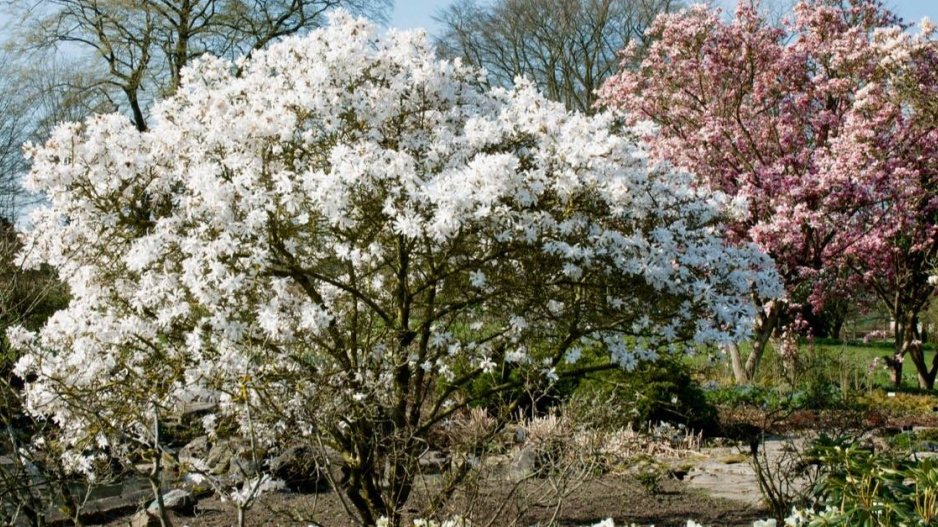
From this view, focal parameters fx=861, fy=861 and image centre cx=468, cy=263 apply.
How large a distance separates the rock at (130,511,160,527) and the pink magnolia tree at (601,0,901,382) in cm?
913

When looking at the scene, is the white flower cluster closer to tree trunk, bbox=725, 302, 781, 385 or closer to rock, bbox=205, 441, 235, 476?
rock, bbox=205, 441, 235, 476

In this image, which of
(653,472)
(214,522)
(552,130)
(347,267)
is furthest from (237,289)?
(653,472)

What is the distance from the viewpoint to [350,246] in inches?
206

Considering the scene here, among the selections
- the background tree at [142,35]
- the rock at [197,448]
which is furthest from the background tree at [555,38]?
the rock at [197,448]

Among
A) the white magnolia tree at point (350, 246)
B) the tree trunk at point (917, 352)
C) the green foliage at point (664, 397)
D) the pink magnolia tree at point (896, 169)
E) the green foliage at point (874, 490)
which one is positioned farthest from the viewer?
the tree trunk at point (917, 352)

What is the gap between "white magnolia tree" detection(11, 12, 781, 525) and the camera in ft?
15.6

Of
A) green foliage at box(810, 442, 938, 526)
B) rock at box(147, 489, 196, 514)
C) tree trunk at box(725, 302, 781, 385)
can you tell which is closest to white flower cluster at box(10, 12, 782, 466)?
green foliage at box(810, 442, 938, 526)

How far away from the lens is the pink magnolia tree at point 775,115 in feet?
40.8

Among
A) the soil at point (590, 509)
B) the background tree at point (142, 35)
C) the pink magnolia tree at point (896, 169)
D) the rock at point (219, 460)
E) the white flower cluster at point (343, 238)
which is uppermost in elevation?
the background tree at point (142, 35)

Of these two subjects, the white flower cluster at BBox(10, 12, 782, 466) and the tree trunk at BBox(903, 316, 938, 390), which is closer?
the white flower cluster at BBox(10, 12, 782, 466)

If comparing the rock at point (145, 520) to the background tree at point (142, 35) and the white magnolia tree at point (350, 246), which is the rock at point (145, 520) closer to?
the white magnolia tree at point (350, 246)

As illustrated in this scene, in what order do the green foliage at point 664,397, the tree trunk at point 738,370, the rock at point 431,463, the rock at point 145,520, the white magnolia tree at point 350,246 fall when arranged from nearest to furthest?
the white magnolia tree at point 350,246
the rock at point 145,520
the rock at point 431,463
the green foliage at point 664,397
the tree trunk at point 738,370

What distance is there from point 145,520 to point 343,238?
2522 millimetres

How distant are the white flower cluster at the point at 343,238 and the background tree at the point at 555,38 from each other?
21.9 meters
